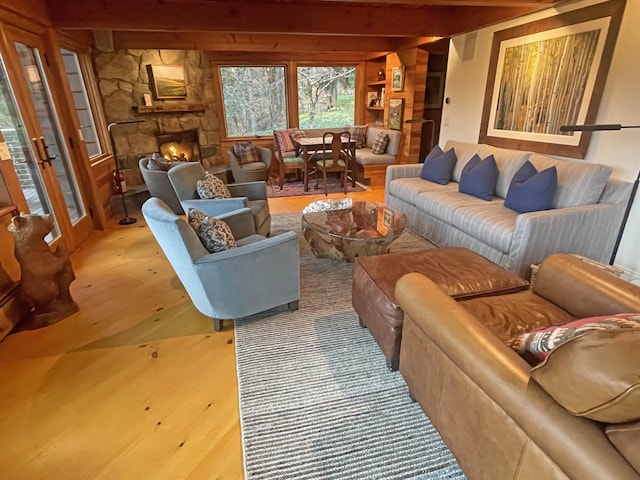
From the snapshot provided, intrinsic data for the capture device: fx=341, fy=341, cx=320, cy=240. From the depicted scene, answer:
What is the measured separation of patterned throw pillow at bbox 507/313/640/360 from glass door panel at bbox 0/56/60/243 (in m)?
3.59

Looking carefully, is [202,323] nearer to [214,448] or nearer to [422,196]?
[214,448]

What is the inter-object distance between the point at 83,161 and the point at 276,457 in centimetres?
389

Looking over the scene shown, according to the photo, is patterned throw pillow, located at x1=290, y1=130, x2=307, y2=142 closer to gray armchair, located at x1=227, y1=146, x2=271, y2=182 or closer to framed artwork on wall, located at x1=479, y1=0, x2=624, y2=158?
gray armchair, located at x1=227, y1=146, x2=271, y2=182

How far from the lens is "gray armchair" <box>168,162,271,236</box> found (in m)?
2.93

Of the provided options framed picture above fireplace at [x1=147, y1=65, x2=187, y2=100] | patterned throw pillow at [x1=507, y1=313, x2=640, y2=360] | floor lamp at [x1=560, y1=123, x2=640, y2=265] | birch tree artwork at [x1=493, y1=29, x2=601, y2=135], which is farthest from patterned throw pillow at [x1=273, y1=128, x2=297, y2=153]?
patterned throw pillow at [x1=507, y1=313, x2=640, y2=360]

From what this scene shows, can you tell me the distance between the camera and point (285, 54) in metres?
6.33

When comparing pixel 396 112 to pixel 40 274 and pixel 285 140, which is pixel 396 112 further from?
pixel 40 274

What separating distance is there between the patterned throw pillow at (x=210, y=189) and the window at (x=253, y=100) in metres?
3.85

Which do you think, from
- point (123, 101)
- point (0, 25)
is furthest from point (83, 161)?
point (123, 101)

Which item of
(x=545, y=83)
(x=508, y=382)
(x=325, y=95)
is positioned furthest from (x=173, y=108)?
(x=508, y=382)

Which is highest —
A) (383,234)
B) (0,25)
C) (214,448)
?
(0,25)

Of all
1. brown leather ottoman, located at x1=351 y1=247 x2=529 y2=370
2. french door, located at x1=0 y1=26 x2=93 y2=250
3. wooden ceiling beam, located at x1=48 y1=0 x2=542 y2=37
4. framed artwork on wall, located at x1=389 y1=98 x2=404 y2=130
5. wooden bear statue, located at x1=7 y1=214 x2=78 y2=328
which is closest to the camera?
brown leather ottoman, located at x1=351 y1=247 x2=529 y2=370

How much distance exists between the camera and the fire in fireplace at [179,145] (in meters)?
5.77

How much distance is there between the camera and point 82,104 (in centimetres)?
450
